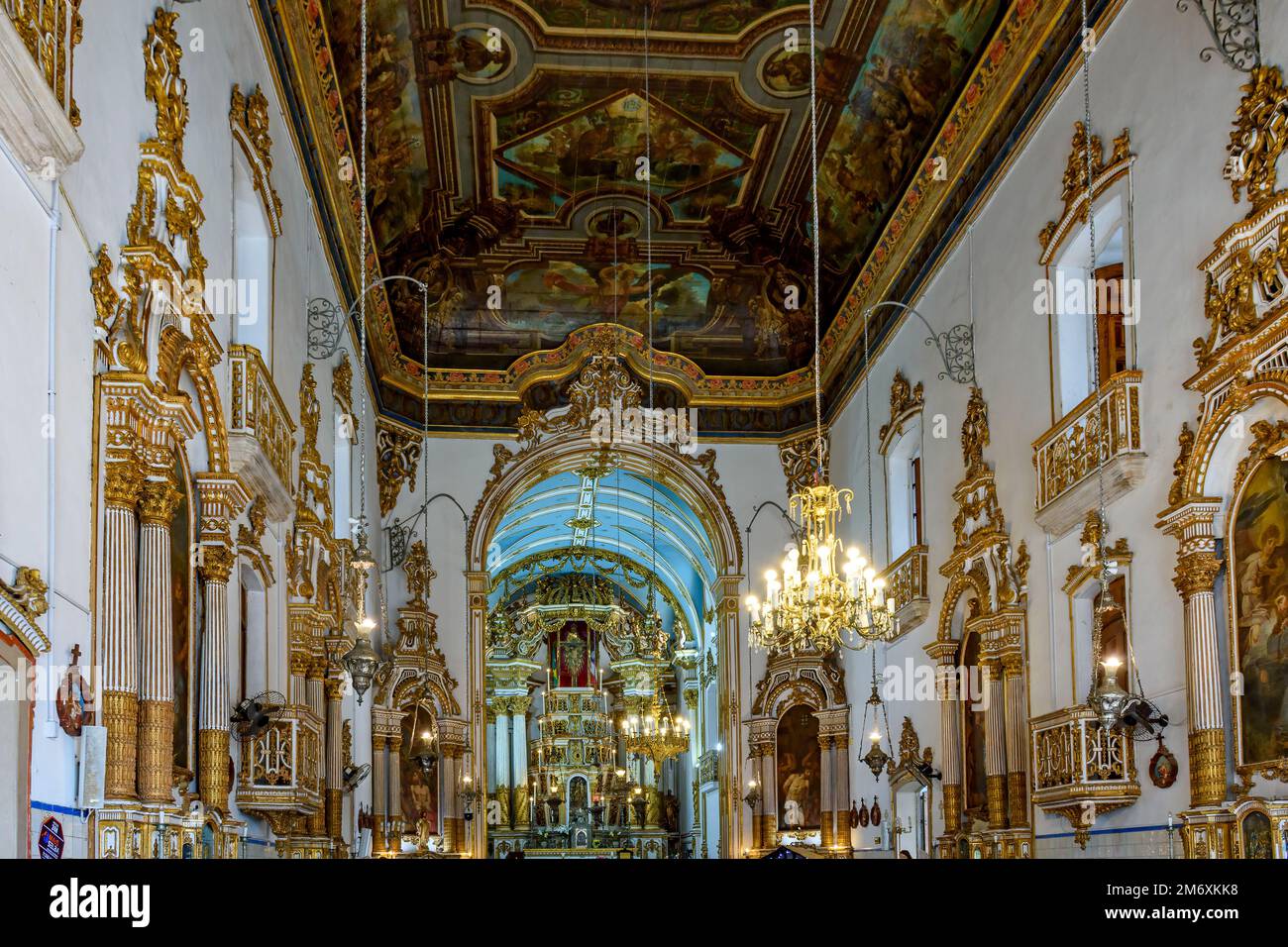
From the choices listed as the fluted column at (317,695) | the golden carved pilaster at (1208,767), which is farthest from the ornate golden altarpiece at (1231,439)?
the fluted column at (317,695)

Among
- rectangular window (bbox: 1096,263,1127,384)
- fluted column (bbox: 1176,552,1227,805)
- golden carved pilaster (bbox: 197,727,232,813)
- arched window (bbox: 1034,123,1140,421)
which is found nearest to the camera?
fluted column (bbox: 1176,552,1227,805)

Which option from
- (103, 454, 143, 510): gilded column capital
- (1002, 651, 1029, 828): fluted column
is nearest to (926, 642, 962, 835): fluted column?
(1002, 651, 1029, 828): fluted column

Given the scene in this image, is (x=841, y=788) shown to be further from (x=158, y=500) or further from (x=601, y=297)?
(x=158, y=500)

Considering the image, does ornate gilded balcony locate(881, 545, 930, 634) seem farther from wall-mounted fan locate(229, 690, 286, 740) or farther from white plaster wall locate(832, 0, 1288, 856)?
wall-mounted fan locate(229, 690, 286, 740)

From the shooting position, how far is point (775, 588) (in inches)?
575

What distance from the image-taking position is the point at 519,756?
43281 millimetres

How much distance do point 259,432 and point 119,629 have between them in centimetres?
430

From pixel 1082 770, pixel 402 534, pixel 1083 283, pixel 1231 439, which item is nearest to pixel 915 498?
pixel 1083 283

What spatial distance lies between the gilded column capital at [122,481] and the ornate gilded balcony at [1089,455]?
8.06 m

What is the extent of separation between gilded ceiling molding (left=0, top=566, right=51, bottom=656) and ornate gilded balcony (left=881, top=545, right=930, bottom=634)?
14.0 metres

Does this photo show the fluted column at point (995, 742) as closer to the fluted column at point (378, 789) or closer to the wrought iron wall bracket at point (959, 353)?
the wrought iron wall bracket at point (959, 353)

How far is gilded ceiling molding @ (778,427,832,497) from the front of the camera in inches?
1009

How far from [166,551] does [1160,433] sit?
26.1 ft
